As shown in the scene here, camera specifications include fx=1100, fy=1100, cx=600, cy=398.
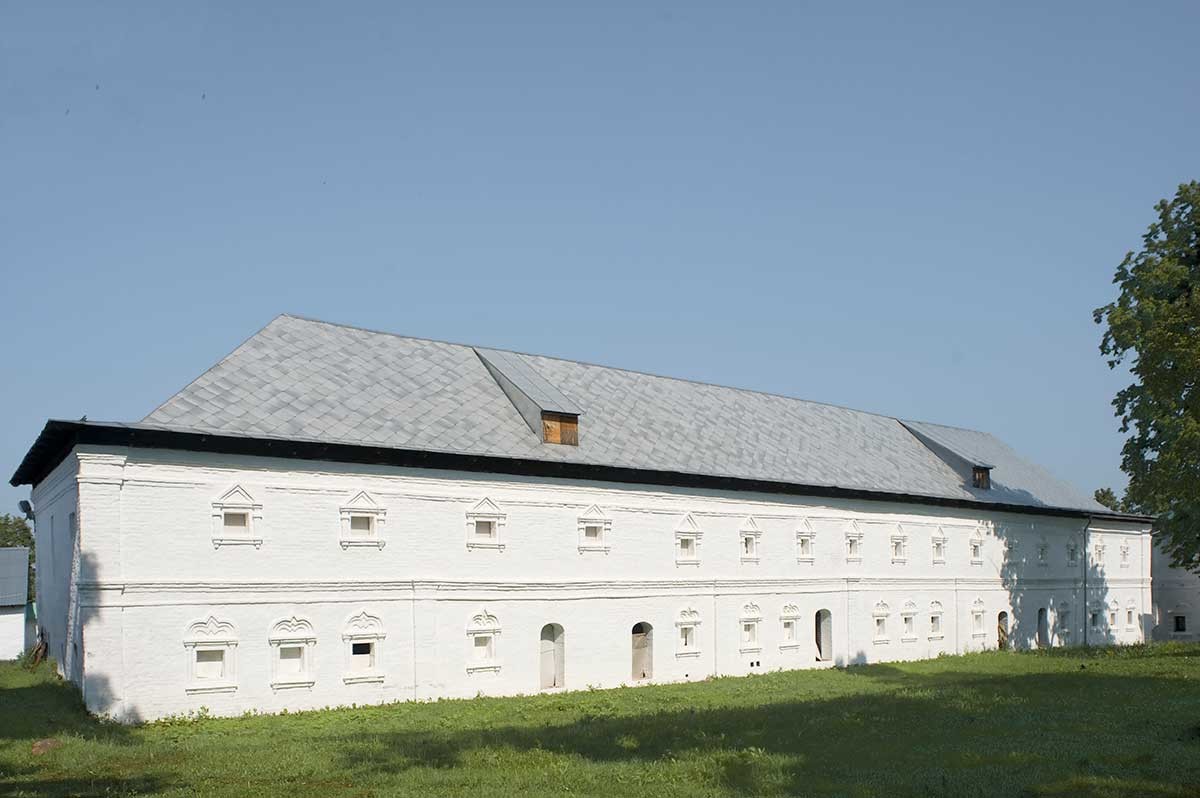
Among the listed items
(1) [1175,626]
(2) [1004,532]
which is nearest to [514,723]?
(2) [1004,532]

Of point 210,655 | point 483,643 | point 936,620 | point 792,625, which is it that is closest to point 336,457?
point 210,655

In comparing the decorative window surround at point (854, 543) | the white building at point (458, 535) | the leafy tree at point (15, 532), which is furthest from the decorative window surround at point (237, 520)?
the leafy tree at point (15, 532)

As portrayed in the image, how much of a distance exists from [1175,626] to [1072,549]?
54.4 ft

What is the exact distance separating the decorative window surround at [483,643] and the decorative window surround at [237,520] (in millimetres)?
6412

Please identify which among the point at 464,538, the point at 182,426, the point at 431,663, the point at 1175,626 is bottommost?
the point at 1175,626

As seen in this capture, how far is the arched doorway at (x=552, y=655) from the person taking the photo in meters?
31.2

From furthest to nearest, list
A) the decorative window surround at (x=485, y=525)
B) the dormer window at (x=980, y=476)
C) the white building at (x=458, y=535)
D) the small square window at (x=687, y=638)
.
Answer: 1. the dormer window at (x=980, y=476)
2. the small square window at (x=687, y=638)
3. the decorative window surround at (x=485, y=525)
4. the white building at (x=458, y=535)

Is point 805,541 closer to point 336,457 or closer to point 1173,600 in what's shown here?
point 336,457

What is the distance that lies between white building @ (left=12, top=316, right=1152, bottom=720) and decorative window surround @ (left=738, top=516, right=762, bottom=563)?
8 cm

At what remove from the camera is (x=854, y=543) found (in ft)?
137

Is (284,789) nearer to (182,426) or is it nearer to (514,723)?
(514,723)

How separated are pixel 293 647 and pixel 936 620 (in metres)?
28.8

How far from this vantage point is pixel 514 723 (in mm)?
23609

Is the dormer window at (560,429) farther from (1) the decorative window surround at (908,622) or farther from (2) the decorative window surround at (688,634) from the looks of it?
(1) the decorative window surround at (908,622)
